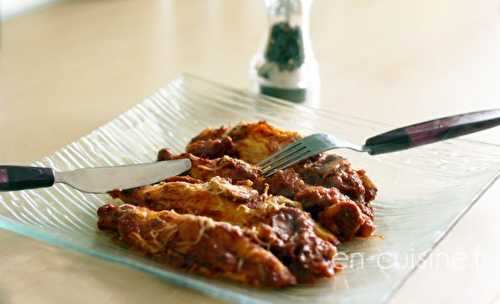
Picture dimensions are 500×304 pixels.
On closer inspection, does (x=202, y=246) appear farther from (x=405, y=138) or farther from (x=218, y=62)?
(x=218, y=62)

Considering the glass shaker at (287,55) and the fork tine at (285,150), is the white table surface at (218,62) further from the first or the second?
the fork tine at (285,150)

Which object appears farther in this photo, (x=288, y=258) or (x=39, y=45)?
(x=39, y=45)

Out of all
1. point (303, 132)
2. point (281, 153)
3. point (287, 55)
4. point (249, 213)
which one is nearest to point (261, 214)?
point (249, 213)

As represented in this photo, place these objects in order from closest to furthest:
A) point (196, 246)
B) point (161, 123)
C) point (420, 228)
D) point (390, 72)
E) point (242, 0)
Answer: point (196, 246) → point (420, 228) → point (161, 123) → point (390, 72) → point (242, 0)

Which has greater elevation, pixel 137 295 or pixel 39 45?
pixel 39 45

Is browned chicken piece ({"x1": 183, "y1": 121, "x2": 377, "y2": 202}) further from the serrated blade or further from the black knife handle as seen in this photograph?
the black knife handle

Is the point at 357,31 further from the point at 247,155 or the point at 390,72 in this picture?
the point at 247,155

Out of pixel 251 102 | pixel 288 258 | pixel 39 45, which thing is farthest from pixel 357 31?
pixel 288 258

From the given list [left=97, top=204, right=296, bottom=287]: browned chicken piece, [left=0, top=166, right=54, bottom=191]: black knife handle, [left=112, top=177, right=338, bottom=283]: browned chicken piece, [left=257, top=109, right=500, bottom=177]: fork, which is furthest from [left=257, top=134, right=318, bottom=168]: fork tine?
[left=0, top=166, right=54, bottom=191]: black knife handle
